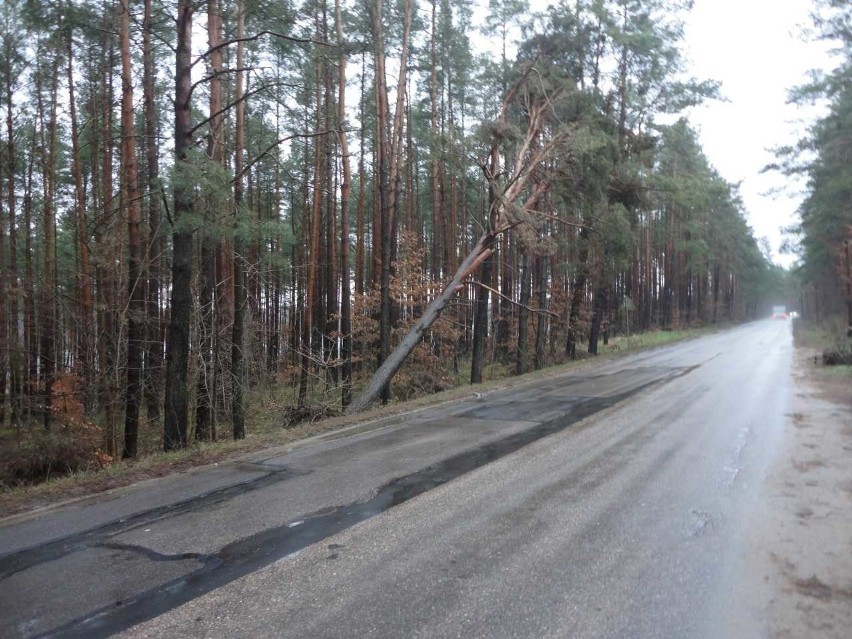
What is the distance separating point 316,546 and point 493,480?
91.5 inches

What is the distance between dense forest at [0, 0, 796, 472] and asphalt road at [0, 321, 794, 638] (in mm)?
4991

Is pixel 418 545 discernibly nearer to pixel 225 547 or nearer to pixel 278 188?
pixel 225 547

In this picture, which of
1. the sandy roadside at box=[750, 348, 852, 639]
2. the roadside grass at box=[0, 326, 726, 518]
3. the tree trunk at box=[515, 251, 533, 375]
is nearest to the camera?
the sandy roadside at box=[750, 348, 852, 639]

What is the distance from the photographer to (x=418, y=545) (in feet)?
14.9

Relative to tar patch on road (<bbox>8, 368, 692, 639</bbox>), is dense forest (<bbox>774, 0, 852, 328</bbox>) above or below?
above

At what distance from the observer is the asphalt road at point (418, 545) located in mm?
3467

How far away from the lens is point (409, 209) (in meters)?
25.5

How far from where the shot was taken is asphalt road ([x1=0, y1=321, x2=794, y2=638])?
3467 millimetres

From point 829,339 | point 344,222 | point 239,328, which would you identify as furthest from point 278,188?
point 829,339

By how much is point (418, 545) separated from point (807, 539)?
3.00 meters

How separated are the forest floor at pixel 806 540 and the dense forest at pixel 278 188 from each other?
27.1ft

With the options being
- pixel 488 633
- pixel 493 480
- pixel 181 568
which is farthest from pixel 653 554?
pixel 181 568

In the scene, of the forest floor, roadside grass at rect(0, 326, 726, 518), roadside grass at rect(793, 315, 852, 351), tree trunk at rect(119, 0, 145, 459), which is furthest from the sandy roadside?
roadside grass at rect(793, 315, 852, 351)

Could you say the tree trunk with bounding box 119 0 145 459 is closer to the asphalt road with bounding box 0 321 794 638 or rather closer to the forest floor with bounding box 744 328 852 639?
the asphalt road with bounding box 0 321 794 638
